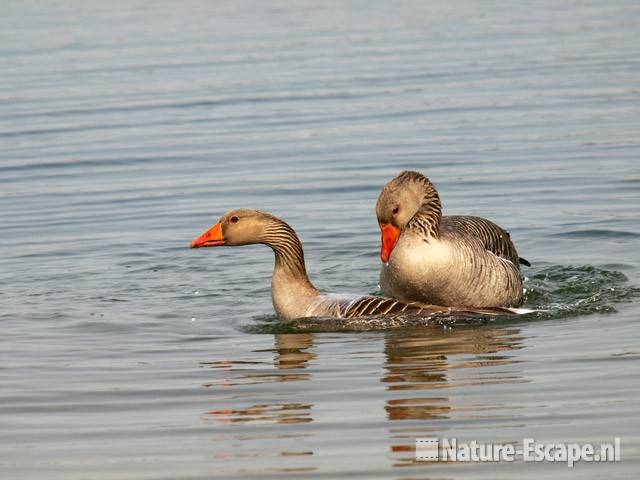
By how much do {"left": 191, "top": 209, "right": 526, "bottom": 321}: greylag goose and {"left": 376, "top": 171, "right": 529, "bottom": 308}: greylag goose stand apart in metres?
0.30

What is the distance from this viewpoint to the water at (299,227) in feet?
26.1

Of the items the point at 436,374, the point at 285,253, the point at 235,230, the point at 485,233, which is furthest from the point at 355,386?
the point at 485,233

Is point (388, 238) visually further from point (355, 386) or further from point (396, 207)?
point (355, 386)

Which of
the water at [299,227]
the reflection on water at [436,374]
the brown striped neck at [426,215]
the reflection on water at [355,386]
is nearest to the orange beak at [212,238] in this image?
the water at [299,227]

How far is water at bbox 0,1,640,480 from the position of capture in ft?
26.1

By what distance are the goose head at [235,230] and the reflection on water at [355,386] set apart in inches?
43.4

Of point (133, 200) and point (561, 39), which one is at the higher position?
point (561, 39)

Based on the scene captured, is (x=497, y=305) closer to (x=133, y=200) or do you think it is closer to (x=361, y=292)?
(x=361, y=292)

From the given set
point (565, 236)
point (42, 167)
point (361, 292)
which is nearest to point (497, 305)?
point (361, 292)

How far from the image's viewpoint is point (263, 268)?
14.1 meters

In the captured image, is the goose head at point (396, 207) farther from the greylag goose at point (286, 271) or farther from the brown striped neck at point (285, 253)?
the brown striped neck at point (285, 253)

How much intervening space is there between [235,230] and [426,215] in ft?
5.60

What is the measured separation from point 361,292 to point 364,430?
17.0 feet

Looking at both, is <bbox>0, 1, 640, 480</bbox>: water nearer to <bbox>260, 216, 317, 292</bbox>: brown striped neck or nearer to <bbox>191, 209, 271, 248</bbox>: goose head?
<bbox>260, 216, 317, 292</bbox>: brown striped neck
